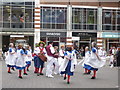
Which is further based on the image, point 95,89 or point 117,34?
point 117,34

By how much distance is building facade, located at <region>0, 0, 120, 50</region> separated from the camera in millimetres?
36625

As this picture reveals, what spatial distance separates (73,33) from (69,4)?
4245 millimetres

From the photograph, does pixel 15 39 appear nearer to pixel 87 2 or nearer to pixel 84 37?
pixel 84 37

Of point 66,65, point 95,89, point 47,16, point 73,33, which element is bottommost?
point 95,89

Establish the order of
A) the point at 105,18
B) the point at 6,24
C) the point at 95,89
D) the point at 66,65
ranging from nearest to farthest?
the point at 95,89 < the point at 66,65 < the point at 6,24 < the point at 105,18

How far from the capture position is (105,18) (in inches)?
1533

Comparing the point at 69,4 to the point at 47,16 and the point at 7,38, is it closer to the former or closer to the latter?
the point at 47,16

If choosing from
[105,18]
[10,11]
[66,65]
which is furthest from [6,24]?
[66,65]

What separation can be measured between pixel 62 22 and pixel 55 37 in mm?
2431

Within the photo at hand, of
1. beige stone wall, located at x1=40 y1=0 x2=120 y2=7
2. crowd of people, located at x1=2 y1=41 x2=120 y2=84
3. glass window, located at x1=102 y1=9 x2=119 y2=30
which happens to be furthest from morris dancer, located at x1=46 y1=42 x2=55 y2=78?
glass window, located at x1=102 y1=9 x2=119 y2=30

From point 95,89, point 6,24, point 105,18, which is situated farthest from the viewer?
point 105,18

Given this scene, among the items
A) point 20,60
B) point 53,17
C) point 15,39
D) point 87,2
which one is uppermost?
point 87,2

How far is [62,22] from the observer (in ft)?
124

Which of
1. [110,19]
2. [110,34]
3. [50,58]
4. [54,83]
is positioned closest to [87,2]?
[110,19]
